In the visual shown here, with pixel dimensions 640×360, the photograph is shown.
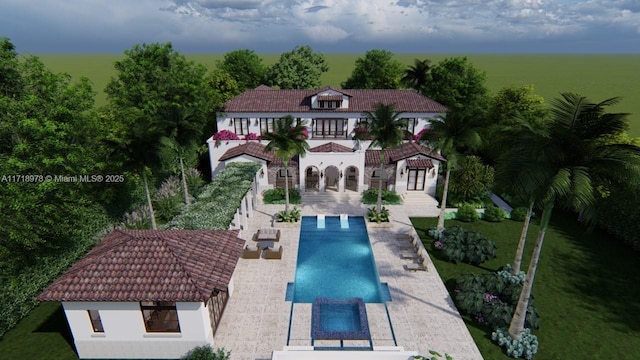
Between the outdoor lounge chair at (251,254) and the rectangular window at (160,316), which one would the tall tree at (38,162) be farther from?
the outdoor lounge chair at (251,254)

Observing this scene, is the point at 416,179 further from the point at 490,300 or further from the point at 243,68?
the point at 243,68

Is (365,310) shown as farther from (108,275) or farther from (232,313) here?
(108,275)

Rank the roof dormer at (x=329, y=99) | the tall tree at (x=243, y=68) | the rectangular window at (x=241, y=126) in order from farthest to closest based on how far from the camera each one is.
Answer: the tall tree at (x=243, y=68) < the rectangular window at (x=241, y=126) < the roof dormer at (x=329, y=99)

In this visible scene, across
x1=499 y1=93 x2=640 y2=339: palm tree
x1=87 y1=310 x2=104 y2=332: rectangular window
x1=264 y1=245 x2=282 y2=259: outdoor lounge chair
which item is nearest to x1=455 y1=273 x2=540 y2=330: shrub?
x1=499 y1=93 x2=640 y2=339: palm tree

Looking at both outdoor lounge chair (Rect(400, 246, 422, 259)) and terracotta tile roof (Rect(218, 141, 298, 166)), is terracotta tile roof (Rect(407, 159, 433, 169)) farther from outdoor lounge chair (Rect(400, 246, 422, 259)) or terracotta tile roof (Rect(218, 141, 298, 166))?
outdoor lounge chair (Rect(400, 246, 422, 259))

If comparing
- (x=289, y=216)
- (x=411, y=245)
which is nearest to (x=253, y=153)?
(x=289, y=216)

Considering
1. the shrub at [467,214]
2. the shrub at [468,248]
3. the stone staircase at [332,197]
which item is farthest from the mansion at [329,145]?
the shrub at [468,248]
